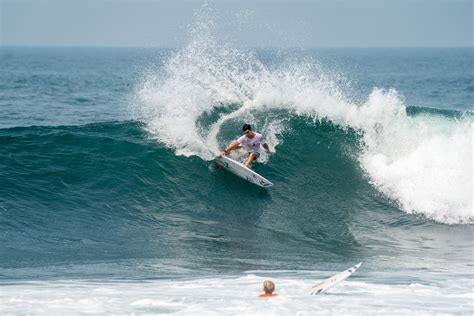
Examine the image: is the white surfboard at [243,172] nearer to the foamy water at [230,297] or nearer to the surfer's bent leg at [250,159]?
the surfer's bent leg at [250,159]

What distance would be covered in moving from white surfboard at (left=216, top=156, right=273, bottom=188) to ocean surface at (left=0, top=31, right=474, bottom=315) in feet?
0.82

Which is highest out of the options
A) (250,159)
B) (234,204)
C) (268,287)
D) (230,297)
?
(250,159)

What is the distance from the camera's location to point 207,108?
1942 centimetres

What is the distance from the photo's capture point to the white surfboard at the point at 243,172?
601 inches

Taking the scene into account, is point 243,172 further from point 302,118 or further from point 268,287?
point 268,287

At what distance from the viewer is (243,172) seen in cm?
1546

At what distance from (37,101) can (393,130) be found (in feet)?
76.0

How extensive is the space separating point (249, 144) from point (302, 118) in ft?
13.2

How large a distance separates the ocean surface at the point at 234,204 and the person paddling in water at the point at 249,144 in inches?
26.7

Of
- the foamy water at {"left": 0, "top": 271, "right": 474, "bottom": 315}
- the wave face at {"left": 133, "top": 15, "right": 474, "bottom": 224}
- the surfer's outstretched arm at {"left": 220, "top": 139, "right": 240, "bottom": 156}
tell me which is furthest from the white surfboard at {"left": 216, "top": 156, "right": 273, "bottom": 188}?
the foamy water at {"left": 0, "top": 271, "right": 474, "bottom": 315}

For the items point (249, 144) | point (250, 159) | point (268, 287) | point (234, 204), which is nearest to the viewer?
point (268, 287)

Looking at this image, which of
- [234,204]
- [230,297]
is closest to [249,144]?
[234,204]

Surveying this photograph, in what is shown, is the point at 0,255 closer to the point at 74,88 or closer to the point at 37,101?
the point at 37,101

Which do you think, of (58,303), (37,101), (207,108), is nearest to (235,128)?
(207,108)
